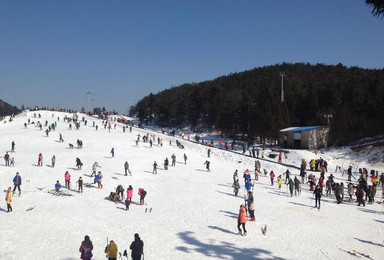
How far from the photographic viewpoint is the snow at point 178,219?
11.9 m

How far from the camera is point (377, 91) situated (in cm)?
5425

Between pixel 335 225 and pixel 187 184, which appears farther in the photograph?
pixel 187 184

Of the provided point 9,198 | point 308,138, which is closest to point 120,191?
point 9,198

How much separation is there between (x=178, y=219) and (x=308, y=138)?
117ft

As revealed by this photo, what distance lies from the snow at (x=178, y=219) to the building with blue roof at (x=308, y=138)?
21476mm

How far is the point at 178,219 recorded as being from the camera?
1566 cm

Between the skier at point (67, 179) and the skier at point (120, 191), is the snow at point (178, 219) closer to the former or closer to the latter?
the skier at point (120, 191)

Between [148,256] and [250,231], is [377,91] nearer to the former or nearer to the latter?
[250,231]

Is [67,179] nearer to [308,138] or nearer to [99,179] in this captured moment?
[99,179]

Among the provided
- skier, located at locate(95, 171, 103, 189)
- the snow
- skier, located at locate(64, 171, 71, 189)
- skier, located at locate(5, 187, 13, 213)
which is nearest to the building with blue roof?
the snow

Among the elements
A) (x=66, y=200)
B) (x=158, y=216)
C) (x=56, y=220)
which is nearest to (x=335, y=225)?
(x=158, y=216)

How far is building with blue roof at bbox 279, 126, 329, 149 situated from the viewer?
4644 centimetres

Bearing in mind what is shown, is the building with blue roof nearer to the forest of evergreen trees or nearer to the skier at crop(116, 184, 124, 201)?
the forest of evergreen trees

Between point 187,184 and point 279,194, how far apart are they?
22.1 feet
